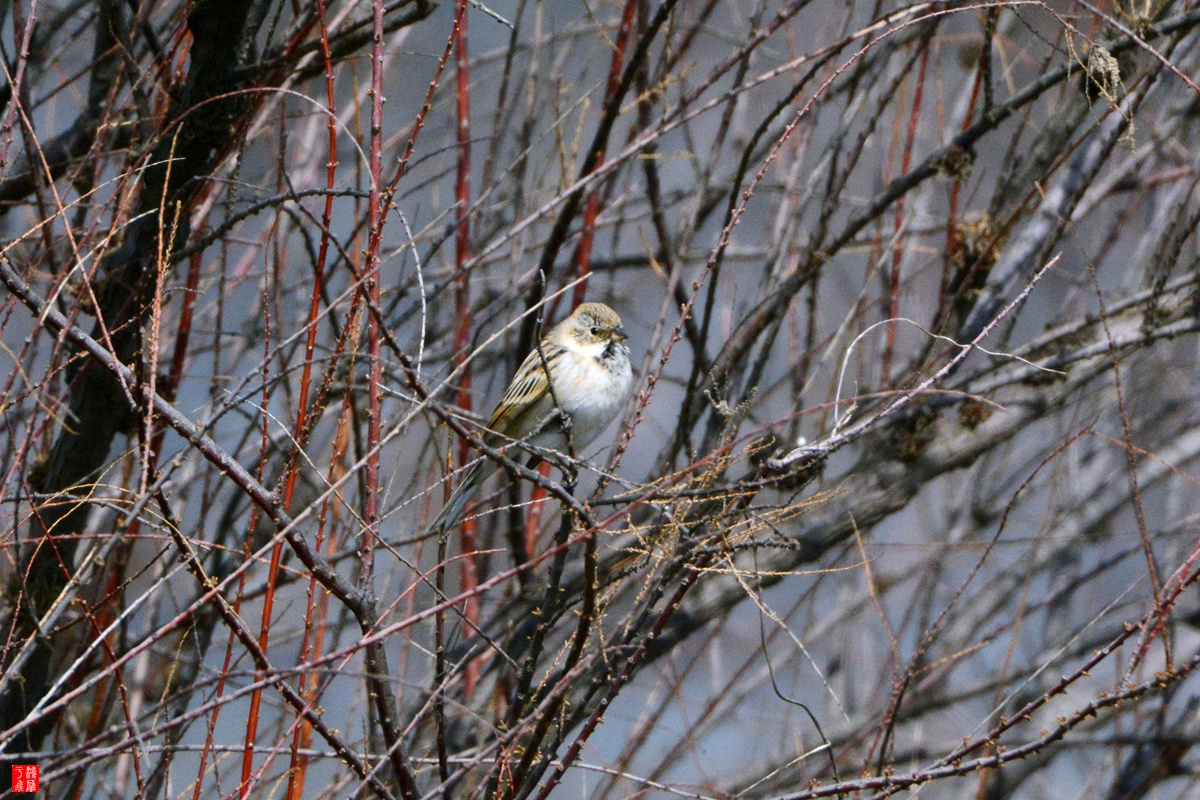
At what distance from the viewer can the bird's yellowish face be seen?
14.6 ft

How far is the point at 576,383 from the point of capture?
170 inches

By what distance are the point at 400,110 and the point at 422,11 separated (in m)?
3.86

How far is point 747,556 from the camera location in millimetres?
5312

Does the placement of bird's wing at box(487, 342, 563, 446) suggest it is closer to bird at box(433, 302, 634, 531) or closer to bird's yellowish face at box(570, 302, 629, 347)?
bird at box(433, 302, 634, 531)
